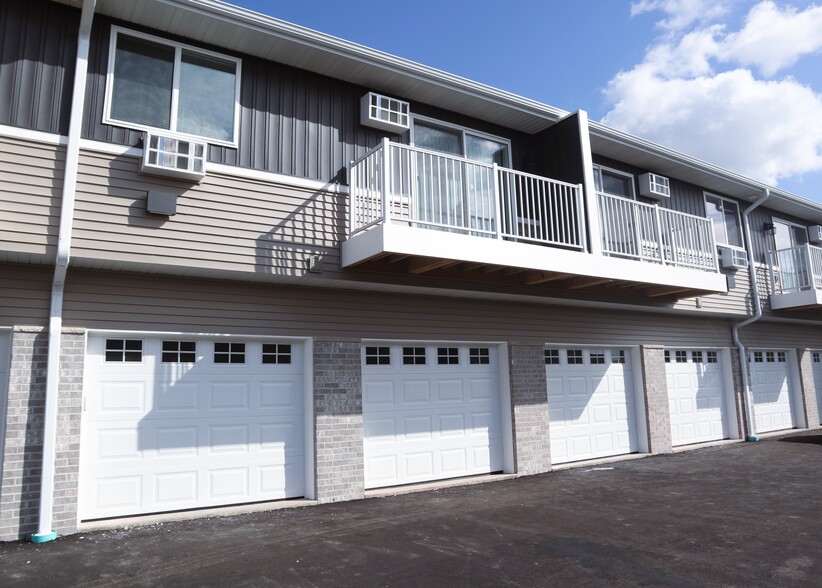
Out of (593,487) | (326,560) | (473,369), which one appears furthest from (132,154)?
(593,487)

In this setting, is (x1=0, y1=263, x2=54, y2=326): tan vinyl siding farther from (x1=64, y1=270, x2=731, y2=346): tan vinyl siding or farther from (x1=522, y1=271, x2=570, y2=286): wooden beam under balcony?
(x1=522, y1=271, x2=570, y2=286): wooden beam under balcony

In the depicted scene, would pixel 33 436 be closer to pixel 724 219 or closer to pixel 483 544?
pixel 483 544

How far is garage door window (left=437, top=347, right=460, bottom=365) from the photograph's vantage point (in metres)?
8.94

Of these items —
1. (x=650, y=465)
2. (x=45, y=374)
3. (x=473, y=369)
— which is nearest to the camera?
(x=45, y=374)

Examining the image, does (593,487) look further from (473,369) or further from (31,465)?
(31,465)

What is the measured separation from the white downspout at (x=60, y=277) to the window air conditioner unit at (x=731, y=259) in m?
11.9

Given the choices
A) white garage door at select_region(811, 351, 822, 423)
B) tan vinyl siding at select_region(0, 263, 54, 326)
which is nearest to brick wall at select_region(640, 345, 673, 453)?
white garage door at select_region(811, 351, 822, 423)

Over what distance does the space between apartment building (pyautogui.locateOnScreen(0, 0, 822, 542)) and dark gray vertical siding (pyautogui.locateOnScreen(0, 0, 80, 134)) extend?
2cm

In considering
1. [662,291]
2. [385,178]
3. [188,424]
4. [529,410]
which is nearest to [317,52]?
[385,178]

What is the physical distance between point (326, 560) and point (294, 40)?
5869 mm

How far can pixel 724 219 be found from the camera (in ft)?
44.4

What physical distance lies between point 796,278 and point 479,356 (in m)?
8.95

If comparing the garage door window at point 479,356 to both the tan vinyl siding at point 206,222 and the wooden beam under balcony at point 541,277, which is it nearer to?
the wooden beam under balcony at point 541,277

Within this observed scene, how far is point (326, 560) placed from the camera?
5.12 m
